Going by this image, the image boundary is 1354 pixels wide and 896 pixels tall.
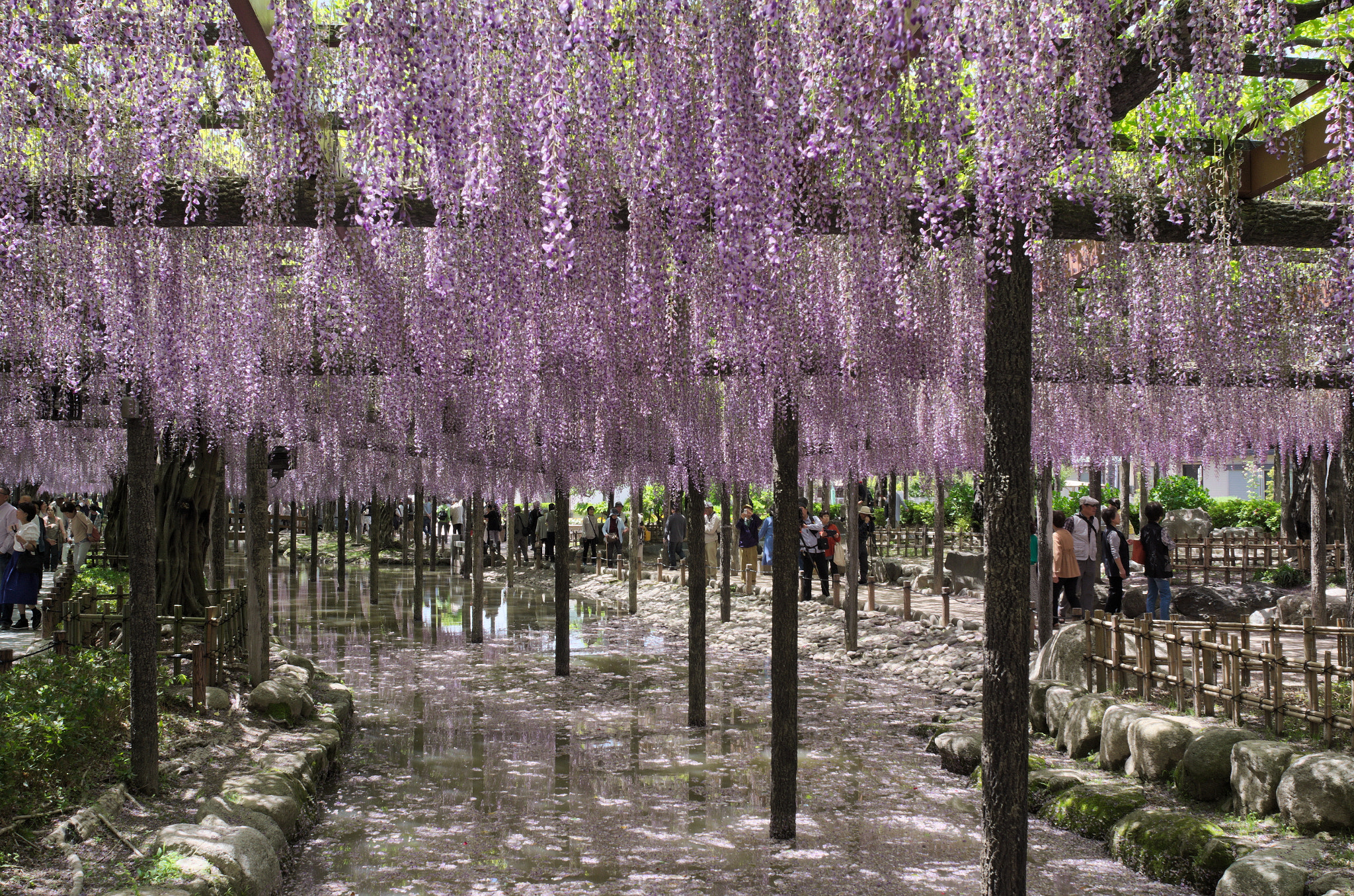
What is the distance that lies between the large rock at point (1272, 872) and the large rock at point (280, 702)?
5855mm

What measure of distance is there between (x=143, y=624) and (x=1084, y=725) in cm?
585

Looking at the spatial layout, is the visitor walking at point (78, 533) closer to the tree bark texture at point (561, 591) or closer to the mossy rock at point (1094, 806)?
the tree bark texture at point (561, 591)

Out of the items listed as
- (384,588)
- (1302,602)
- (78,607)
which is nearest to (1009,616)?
(78,607)

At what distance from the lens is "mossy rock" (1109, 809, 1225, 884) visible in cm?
479

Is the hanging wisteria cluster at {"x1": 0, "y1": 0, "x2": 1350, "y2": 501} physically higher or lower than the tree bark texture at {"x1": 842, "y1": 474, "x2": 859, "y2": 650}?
higher

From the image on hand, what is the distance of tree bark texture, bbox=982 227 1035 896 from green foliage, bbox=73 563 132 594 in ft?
25.8

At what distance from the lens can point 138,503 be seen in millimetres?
5125

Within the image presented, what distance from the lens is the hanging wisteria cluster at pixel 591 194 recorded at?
3.16m

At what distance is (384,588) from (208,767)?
1578 centimetres

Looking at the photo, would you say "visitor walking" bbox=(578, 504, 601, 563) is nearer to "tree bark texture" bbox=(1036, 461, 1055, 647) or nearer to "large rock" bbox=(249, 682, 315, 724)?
"tree bark texture" bbox=(1036, 461, 1055, 647)

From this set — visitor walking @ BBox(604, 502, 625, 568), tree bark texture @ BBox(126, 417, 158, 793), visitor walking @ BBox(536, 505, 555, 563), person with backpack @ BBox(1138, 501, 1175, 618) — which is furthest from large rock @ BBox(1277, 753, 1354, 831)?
visitor walking @ BBox(536, 505, 555, 563)

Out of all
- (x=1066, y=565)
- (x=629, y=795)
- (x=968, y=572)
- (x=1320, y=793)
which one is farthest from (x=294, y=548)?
(x=1320, y=793)

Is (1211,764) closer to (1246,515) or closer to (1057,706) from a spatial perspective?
(1057,706)

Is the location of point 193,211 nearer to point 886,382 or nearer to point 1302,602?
point 886,382
